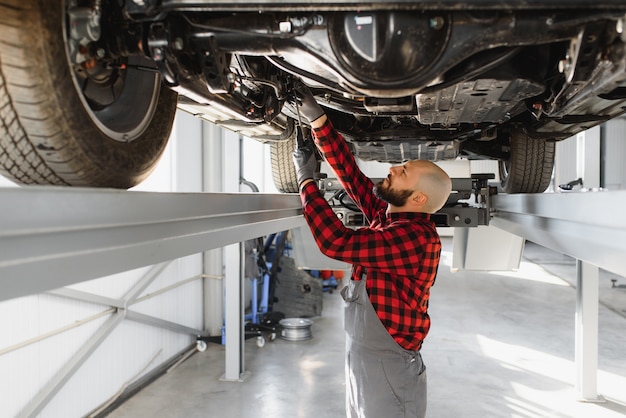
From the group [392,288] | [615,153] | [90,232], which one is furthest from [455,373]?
[615,153]

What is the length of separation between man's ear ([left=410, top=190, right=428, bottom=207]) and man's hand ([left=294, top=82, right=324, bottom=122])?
17.5 inches

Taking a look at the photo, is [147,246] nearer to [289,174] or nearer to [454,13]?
[454,13]

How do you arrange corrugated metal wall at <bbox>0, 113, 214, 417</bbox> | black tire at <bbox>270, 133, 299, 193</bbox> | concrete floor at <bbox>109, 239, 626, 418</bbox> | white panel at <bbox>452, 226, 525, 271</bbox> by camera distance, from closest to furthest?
corrugated metal wall at <bbox>0, 113, 214, 417</bbox>
black tire at <bbox>270, 133, 299, 193</bbox>
concrete floor at <bbox>109, 239, 626, 418</bbox>
white panel at <bbox>452, 226, 525, 271</bbox>

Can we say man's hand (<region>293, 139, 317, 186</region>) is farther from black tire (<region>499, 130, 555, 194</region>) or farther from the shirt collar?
black tire (<region>499, 130, 555, 194</region>)

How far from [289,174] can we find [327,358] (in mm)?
2634

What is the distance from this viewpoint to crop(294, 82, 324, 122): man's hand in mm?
1814

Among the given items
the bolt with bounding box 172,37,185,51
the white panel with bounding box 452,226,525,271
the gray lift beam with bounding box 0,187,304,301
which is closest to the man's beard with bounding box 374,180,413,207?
the gray lift beam with bounding box 0,187,304,301

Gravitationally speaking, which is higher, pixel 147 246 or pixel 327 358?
pixel 147 246

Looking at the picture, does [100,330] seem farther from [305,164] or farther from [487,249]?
[487,249]

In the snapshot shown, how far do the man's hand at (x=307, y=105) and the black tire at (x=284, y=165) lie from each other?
1240mm

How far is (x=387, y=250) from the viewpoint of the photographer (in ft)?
5.52

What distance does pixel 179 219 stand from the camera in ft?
3.95

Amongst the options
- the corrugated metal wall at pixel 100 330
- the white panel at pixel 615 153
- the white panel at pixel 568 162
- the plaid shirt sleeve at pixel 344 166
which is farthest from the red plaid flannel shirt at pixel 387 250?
the white panel at pixel 568 162

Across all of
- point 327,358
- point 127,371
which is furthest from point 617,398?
point 127,371
